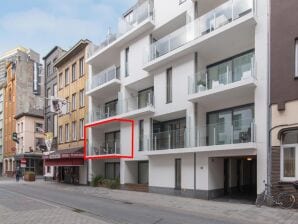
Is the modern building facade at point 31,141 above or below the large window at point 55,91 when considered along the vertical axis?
below

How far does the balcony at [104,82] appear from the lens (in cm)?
2942

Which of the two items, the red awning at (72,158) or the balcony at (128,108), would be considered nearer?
the balcony at (128,108)

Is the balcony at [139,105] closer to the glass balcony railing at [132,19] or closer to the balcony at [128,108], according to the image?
the balcony at [128,108]

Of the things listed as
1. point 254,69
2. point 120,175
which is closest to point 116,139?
point 120,175

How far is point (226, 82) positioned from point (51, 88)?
2863 cm

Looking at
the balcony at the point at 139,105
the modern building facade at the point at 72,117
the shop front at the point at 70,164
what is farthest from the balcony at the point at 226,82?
the modern building facade at the point at 72,117

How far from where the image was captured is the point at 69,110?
124 ft

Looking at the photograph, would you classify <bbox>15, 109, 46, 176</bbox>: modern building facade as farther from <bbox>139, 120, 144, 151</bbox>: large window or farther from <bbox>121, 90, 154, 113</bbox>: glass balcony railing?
<bbox>139, 120, 144, 151</bbox>: large window

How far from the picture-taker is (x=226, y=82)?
19312 mm

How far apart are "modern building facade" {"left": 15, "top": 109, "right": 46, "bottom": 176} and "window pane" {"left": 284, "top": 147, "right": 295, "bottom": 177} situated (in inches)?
1730

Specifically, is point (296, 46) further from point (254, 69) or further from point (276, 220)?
point (276, 220)

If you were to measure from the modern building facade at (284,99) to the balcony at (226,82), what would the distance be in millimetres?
1299

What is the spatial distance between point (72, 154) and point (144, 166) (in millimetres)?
7845

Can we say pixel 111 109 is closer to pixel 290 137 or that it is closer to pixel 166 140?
pixel 166 140
